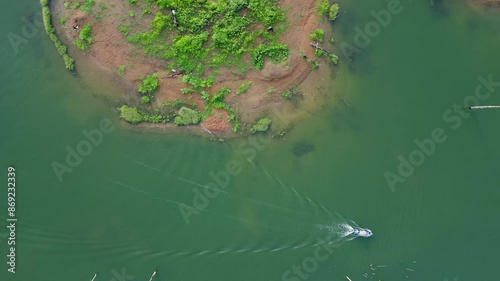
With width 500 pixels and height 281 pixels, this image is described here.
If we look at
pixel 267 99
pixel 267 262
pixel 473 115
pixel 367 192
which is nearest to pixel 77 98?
pixel 267 99

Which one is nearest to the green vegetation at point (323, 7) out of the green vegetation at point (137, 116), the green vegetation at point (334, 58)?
the green vegetation at point (334, 58)

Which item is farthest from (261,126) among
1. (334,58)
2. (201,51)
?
(334,58)

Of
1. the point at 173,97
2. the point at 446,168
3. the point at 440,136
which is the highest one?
the point at 173,97

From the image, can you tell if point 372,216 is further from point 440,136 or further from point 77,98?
point 77,98

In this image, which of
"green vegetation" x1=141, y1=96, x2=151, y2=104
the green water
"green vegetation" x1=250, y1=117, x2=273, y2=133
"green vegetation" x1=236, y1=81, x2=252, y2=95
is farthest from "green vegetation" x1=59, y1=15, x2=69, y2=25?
"green vegetation" x1=250, y1=117, x2=273, y2=133

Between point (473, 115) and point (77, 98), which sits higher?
point (77, 98)

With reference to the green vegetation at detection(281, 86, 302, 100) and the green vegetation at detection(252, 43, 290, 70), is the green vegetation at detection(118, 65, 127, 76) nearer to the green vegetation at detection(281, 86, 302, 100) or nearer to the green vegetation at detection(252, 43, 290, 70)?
the green vegetation at detection(252, 43, 290, 70)
